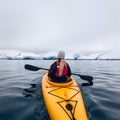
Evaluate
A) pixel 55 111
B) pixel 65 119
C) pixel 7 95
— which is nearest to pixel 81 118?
pixel 65 119

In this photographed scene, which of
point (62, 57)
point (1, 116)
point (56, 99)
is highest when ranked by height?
point (62, 57)

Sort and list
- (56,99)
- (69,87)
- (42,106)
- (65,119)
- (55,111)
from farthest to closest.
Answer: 1. (69,87)
2. (42,106)
3. (56,99)
4. (55,111)
5. (65,119)

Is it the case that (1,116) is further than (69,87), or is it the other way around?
(69,87)

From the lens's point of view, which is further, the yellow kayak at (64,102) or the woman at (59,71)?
the woman at (59,71)

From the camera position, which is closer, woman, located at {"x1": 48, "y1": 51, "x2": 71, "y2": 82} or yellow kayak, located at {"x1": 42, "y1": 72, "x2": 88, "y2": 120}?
yellow kayak, located at {"x1": 42, "y1": 72, "x2": 88, "y2": 120}

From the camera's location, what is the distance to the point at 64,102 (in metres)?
5.89

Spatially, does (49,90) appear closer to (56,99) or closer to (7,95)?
(56,99)

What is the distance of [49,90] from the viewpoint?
7.11 meters

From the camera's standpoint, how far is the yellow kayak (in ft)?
17.0

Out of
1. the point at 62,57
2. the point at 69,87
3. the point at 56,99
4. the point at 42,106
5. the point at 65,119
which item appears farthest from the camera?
the point at 62,57

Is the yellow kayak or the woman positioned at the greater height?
the woman

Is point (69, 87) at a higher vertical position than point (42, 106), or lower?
higher

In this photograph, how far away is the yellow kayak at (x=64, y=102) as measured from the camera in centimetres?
519

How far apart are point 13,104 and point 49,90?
5.28 feet
